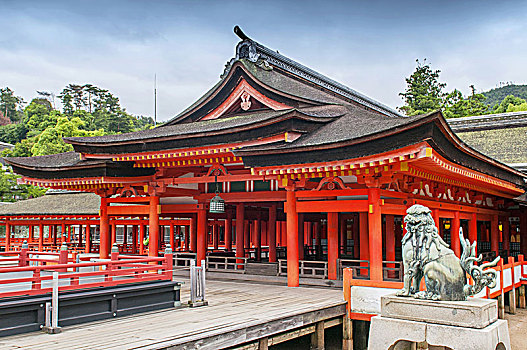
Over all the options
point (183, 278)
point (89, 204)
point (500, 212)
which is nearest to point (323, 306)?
point (183, 278)

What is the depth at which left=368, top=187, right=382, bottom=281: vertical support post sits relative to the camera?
1322 centimetres

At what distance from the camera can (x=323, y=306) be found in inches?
456

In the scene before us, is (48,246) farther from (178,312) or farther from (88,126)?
(88,126)

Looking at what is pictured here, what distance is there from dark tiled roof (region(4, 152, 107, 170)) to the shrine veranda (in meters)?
0.05

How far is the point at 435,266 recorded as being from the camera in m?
8.59

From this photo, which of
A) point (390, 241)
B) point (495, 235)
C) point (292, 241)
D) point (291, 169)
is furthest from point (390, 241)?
point (495, 235)

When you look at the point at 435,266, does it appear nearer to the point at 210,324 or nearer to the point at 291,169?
the point at 210,324

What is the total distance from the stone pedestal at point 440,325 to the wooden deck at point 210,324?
2.33 metres

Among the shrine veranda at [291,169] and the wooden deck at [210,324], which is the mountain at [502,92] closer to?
the shrine veranda at [291,169]

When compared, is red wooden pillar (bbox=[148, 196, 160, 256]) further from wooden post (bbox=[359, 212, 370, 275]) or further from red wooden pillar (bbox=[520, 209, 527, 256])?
red wooden pillar (bbox=[520, 209, 527, 256])

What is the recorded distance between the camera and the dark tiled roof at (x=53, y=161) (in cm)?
1753

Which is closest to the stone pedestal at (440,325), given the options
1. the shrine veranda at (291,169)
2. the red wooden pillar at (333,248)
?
the shrine veranda at (291,169)

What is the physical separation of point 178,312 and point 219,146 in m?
5.43

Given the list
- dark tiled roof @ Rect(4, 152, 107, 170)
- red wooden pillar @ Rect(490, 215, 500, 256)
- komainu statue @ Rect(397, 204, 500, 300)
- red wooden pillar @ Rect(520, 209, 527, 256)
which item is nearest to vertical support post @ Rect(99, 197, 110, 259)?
dark tiled roof @ Rect(4, 152, 107, 170)
